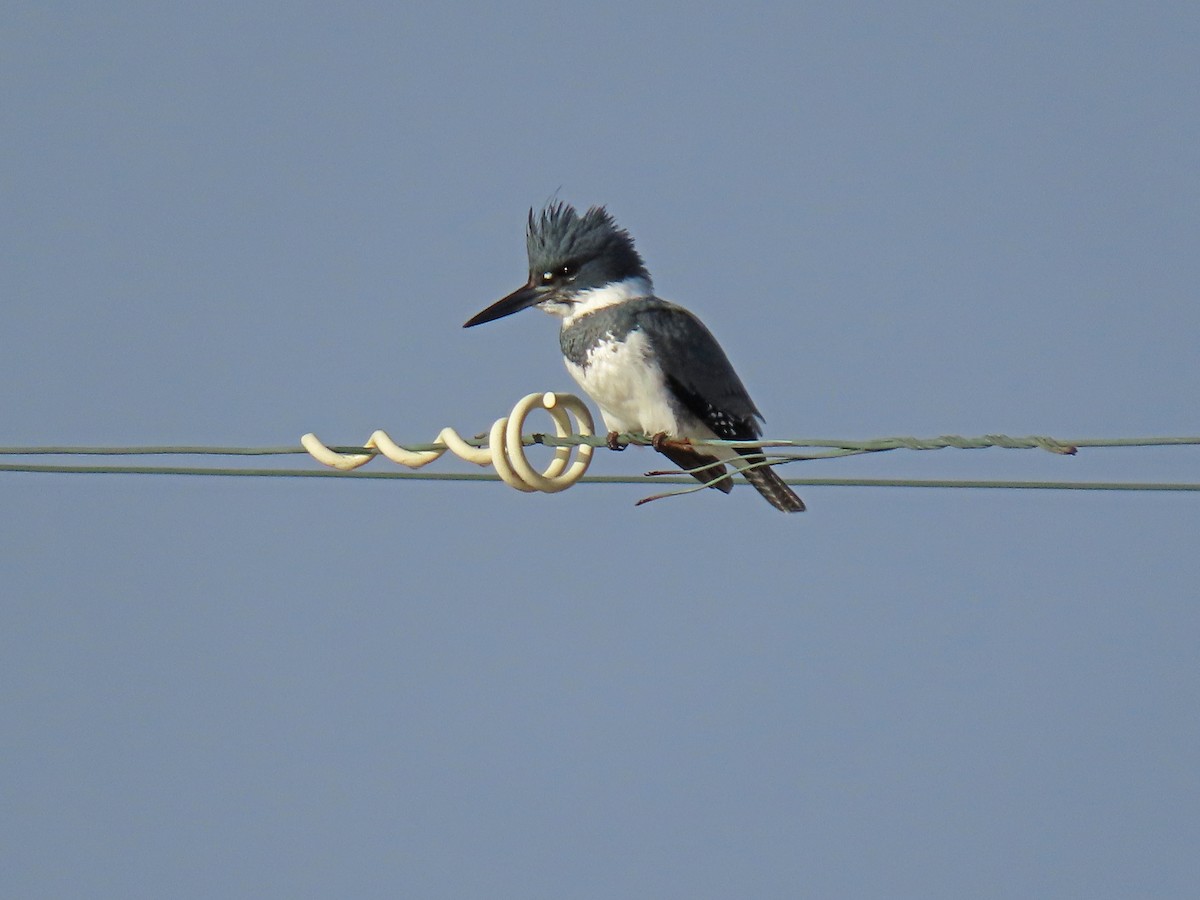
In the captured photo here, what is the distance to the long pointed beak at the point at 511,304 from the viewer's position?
7.44 m

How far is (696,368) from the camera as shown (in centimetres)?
709

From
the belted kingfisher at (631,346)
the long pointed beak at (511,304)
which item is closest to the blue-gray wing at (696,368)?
the belted kingfisher at (631,346)

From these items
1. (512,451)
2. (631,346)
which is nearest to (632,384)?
(631,346)

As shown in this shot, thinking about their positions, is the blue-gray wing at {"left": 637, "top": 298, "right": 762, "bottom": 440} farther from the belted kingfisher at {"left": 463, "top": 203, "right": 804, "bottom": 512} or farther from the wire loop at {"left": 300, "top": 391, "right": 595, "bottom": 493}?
the wire loop at {"left": 300, "top": 391, "right": 595, "bottom": 493}

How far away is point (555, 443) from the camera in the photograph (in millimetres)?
5332

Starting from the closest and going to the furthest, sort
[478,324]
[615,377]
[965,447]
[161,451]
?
[965,447]
[161,451]
[615,377]
[478,324]

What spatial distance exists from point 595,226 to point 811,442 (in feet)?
10.5

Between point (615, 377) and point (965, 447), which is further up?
point (615, 377)

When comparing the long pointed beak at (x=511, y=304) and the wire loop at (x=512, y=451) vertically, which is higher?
the long pointed beak at (x=511, y=304)

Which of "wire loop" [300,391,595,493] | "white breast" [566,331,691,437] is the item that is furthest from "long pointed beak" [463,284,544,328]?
"wire loop" [300,391,595,493]

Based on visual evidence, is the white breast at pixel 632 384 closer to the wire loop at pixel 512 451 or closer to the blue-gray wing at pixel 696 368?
the blue-gray wing at pixel 696 368

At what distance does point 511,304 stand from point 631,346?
0.72m

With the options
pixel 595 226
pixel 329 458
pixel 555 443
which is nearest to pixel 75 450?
pixel 329 458

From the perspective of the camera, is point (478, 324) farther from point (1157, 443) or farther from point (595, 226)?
point (1157, 443)
